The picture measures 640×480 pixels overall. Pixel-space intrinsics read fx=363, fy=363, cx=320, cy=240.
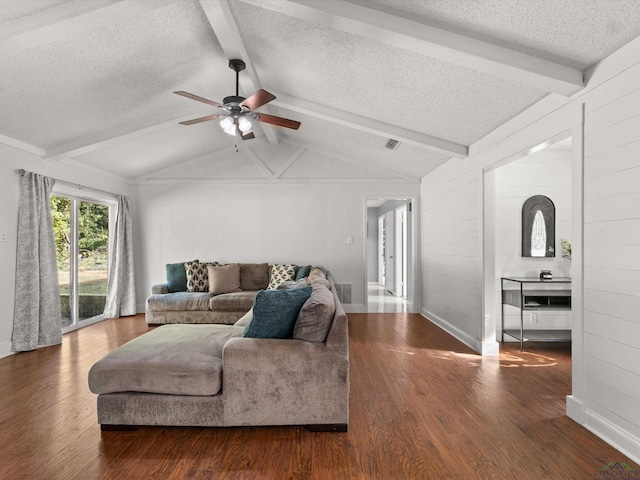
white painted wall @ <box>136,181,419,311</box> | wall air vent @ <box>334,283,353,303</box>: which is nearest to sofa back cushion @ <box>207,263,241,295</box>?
white painted wall @ <box>136,181,419,311</box>

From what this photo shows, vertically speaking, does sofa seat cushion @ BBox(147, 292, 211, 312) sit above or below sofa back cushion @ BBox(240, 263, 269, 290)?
below

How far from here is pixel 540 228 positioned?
4.46 meters

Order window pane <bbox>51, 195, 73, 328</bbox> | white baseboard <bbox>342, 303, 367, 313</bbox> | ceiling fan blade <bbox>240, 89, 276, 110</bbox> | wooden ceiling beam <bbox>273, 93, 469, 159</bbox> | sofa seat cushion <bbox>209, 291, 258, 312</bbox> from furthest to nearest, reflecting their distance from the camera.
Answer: white baseboard <bbox>342, 303, 367, 313</bbox>, sofa seat cushion <bbox>209, 291, 258, 312</bbox>, window pane <bbox>51, 195, 73, 328</bbox>, wooden ceiling beam <bbox>273, 93, 469, 159</bbox>, ceiling fan blade <bbox>240, 89, 276, 110</bbox>

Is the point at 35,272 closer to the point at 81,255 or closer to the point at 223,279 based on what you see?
the point at 81,255

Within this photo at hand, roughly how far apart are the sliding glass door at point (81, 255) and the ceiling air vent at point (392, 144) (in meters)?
4.56

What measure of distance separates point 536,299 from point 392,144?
8.87 feet

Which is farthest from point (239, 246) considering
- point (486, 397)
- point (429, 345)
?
point (486, 397)

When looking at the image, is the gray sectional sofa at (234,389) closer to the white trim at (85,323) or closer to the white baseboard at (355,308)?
the white trim at (85,323)

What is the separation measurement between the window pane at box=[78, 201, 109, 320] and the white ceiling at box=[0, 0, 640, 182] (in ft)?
2.48

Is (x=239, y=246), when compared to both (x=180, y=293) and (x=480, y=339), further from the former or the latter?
(x=480, y=339)

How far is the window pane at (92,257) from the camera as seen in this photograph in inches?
213

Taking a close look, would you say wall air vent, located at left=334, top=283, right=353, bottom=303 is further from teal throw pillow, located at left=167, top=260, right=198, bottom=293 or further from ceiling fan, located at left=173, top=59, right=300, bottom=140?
ceiling fan, located at left=173, top=59, right=300, bottom=140

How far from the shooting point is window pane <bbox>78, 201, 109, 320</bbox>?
5.40 meters

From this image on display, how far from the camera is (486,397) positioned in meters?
2.86
